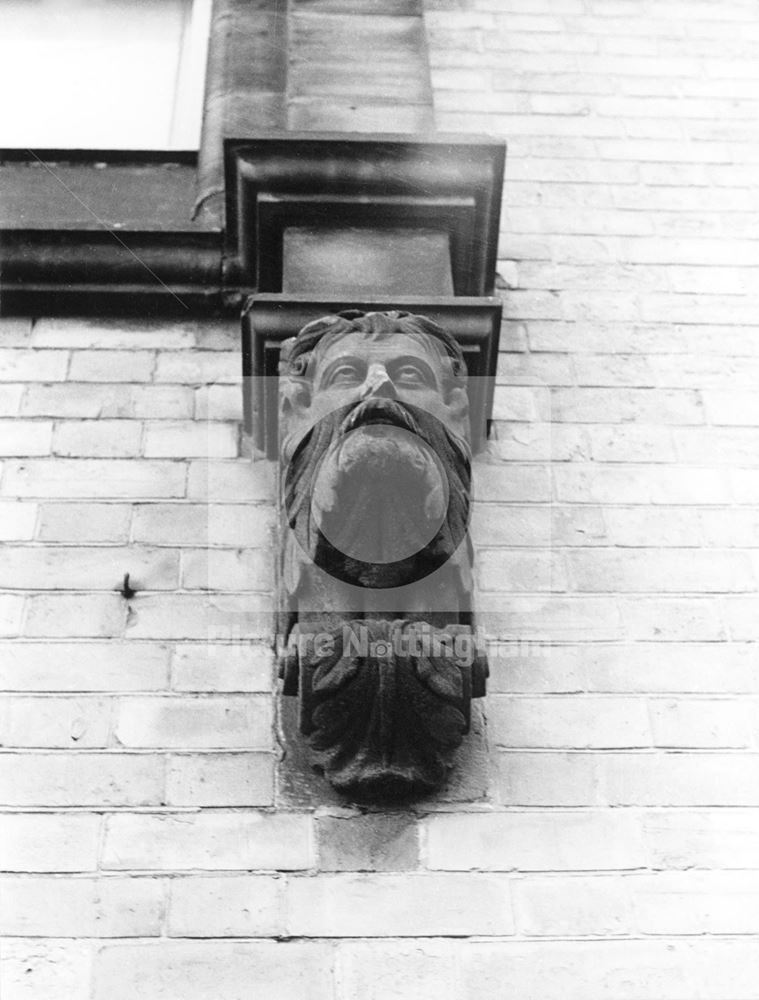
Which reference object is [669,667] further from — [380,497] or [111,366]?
[111,366]

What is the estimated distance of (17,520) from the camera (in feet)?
9.85

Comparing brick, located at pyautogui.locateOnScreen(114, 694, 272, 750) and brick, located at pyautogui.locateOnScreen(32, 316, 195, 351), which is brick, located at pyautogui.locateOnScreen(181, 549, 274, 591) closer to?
brick, located at pyautogui.locateOnScreen(114, 694, 272, 750)

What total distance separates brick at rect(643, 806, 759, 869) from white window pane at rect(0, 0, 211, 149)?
271 cm

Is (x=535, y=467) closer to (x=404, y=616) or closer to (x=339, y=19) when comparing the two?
(x=404, y=616)

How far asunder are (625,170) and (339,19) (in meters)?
1.19

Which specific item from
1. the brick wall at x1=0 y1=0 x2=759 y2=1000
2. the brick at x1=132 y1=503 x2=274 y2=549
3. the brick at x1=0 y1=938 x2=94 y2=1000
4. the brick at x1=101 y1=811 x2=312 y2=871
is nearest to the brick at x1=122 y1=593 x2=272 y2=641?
the brick wall at x1=0 y1=0 x2=759 y2=1000

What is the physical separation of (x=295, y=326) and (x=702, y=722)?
1.25m

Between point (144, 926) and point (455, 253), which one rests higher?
point (455, 253)

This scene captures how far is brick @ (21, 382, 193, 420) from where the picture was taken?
326 cm

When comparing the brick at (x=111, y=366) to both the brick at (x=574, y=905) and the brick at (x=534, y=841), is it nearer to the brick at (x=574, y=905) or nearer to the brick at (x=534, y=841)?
the brick at (x=534, y=841)

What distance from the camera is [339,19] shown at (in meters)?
4.59

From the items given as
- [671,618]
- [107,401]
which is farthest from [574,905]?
[107,401]

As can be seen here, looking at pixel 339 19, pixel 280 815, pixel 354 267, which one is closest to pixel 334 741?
pixel 280 815

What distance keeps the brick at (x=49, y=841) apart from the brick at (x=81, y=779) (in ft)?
0.11
